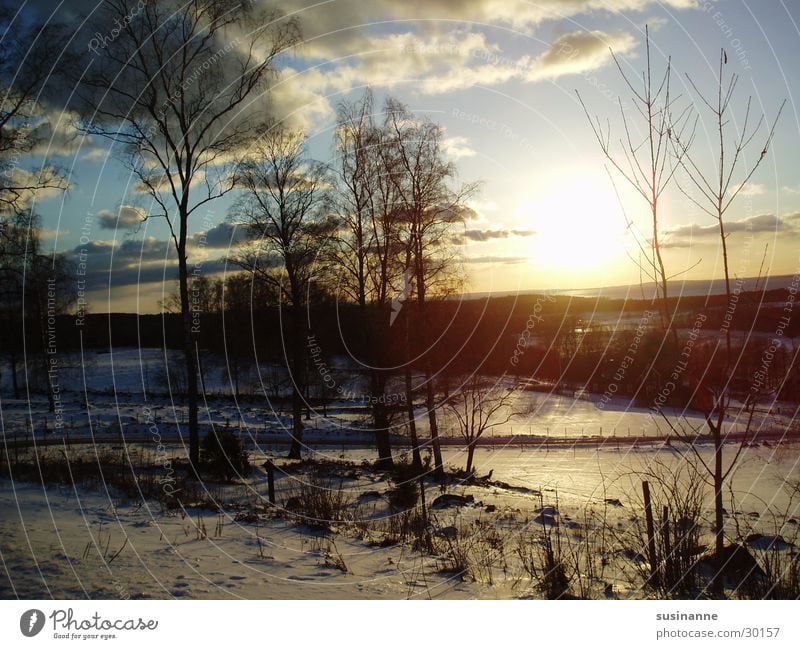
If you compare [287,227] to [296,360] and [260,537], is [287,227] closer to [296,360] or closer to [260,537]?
[296,360]

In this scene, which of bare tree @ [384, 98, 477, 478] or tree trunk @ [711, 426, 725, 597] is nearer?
tree trunk @ [711, 426, 725, 597]

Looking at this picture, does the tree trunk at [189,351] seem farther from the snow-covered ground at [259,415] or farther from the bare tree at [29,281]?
the snow-covered ground at [259,415]

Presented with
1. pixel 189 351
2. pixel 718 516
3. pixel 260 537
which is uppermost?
pixel 189 351

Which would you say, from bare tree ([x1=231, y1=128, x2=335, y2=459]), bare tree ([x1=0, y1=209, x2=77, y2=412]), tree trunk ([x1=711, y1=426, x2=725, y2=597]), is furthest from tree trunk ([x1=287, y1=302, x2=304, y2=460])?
Answer: tree trunk ([x1=711, y1=426, x2=725, y2=597])

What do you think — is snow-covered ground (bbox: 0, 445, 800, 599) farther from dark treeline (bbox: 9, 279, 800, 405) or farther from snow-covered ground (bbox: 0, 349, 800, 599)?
dark treeline (bbox: 9, 279, 800, 405)

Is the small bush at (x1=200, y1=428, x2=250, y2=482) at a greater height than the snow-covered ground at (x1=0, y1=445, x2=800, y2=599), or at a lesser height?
lesser

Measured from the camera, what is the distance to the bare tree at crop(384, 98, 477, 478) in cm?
1516

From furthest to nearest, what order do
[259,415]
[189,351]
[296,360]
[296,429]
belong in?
[259,415]
[296,429]
[296,360]
[189,351]

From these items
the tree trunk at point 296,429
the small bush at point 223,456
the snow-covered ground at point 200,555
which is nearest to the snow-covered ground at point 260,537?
the snow-covered ground at point 200,555

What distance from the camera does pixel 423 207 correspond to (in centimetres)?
1573

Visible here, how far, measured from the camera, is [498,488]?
57.0 feet

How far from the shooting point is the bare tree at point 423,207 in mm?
15156

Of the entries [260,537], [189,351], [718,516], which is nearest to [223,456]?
[189,351]

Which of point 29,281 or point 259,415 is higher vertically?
point 29,281
